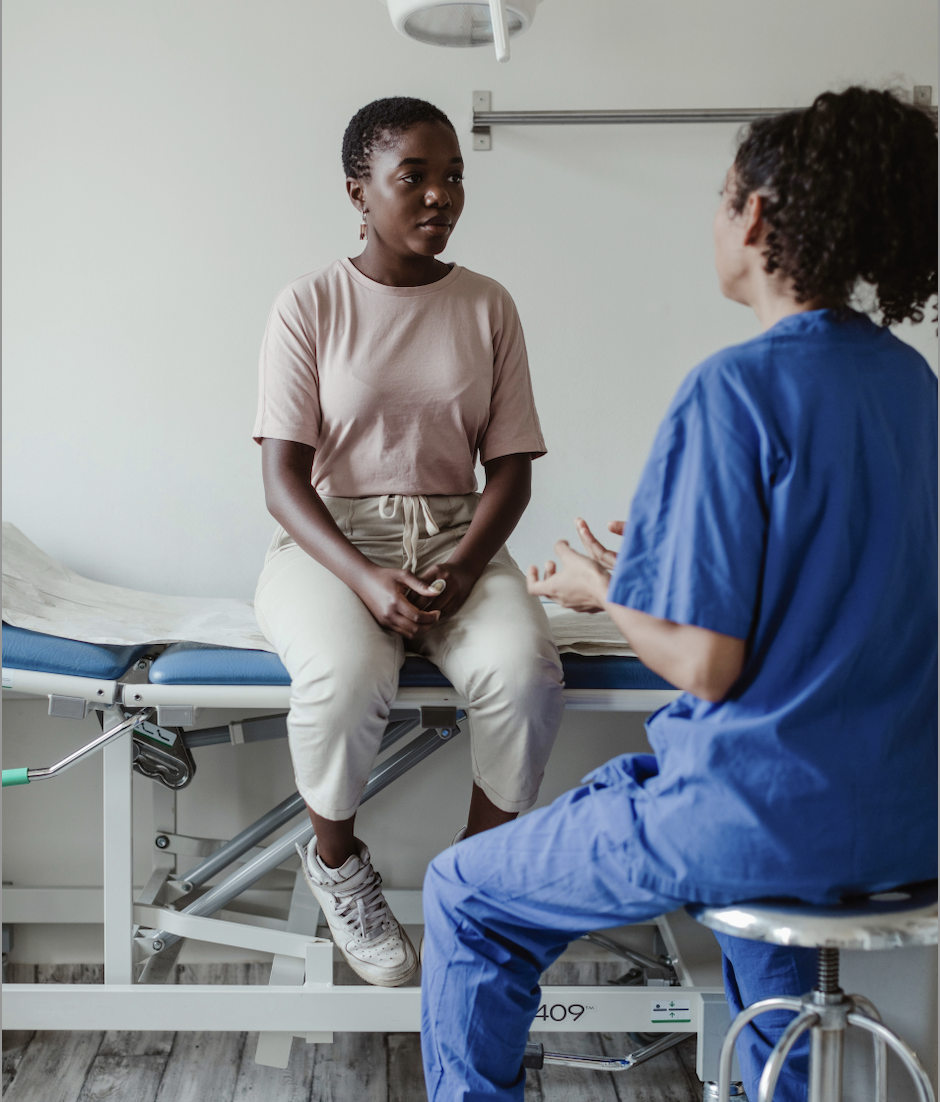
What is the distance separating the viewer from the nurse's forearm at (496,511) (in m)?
1.48

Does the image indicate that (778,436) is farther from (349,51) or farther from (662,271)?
(349,51)

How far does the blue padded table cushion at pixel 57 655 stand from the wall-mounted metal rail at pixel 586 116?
119 cm

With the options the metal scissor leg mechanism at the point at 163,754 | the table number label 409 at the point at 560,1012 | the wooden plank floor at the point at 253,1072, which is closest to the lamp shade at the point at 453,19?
the metal scissor leg mechanism at the point at 163,754

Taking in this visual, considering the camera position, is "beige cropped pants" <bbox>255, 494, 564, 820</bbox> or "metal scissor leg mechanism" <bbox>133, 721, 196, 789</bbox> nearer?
"beige cropped pants" <bbox>255, 494, 564, 820</bbox>

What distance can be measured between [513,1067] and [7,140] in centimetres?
183

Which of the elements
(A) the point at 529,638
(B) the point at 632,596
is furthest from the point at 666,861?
(A) the point at 529,638

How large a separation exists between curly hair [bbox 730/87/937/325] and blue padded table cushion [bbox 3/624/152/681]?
102 cm

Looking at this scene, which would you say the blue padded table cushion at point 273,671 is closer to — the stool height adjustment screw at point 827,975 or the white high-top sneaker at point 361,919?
the white high-top sneaker at point 361,919

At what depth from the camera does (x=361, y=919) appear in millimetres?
1407

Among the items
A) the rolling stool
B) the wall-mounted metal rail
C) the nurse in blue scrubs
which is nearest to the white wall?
the wall-mounted metal rail

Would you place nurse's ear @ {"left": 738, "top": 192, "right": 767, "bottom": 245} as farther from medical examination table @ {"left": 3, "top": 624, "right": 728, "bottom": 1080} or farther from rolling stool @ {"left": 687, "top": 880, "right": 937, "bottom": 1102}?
medical examination table @ {"left": 3, "top": 624, "right": 728, "bottom": 1080}

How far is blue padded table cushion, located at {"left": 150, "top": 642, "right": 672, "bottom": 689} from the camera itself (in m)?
1.41

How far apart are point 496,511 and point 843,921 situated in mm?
829

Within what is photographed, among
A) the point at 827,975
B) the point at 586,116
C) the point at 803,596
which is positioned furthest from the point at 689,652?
the point at 586,116
